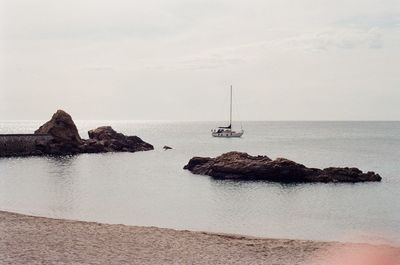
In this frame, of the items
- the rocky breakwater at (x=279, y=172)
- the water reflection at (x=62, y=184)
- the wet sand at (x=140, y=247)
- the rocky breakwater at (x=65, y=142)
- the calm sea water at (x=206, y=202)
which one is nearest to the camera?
the wet sand at (x=140, y=247)

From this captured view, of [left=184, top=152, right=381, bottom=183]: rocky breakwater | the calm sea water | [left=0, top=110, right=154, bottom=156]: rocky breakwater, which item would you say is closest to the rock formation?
[left=0, top=110, right=154, bottom=156]: rocky breakwater

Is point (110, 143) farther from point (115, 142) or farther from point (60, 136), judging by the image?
point (60, 136)

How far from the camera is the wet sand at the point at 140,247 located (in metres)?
18.2

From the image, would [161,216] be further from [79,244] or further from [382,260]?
[382,260]

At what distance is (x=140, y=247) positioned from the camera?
67.6 ft

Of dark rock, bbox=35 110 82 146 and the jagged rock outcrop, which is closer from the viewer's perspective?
dark rock, bbox=35 110 82 146

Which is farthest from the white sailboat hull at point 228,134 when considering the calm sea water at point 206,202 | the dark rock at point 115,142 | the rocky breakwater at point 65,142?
the calm sea water at point 206,202

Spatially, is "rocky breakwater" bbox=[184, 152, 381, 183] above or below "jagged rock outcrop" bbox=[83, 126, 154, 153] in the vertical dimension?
below

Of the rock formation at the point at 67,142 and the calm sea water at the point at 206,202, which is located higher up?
the rock formation at the point at 67,142

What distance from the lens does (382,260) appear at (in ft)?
65.0

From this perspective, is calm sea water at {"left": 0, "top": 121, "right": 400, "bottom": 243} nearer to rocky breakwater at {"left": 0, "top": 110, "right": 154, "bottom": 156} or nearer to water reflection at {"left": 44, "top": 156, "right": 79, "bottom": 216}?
water reflection at {"left": 44, "top": 156, "right": 79, "bottom": 216}

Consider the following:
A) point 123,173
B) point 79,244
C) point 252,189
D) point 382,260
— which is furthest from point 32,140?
point 382,260

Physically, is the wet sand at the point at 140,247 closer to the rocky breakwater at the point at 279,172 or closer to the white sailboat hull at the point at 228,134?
the rocky breakwater at the point at 279,172

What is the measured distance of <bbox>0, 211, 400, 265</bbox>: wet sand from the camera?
1817 centimetres
